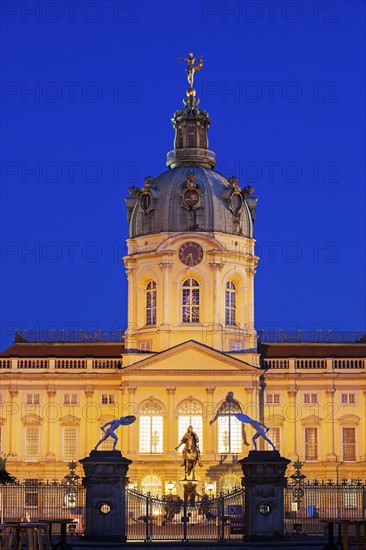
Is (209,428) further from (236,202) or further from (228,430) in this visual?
(236,202)

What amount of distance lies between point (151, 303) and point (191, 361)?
652 cm

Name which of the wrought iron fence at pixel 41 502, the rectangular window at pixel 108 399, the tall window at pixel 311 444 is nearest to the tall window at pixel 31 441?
the rectangular window at pixel 108 399

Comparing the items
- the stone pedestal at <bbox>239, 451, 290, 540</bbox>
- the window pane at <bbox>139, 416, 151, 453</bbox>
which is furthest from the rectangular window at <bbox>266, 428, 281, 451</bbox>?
the stone pedestal at <bbox>239, 451, 290, 540</bbox>

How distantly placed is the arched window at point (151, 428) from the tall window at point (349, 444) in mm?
12914

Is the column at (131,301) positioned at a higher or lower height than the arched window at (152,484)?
higher

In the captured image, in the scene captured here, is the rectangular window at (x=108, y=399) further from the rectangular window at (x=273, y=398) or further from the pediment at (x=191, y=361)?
the rectangular window at (x=273, y=398)

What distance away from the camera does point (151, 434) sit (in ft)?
286

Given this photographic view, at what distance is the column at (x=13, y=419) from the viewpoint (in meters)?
89.4

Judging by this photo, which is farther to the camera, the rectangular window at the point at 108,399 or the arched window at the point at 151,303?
the arched window at the point at 151,303

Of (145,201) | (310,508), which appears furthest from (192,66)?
(310,508)

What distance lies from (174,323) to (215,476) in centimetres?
1139

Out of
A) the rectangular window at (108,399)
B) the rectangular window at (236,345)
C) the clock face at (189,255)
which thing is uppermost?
the clock face at (189,255)

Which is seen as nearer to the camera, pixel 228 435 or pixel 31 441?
pixel 228 435

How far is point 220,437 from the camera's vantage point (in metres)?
87.1
